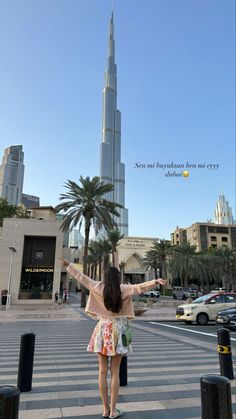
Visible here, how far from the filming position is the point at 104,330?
394 cm

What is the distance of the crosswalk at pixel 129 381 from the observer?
435 cm

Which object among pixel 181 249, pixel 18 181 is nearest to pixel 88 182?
pixel 181 249

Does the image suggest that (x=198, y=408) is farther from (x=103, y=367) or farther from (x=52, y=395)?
(x=52, y=395)

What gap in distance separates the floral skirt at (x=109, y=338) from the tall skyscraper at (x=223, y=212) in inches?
7309

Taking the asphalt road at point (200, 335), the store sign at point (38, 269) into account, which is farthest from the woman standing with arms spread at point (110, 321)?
the store sign at point (38, 269)

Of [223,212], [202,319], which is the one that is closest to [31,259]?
[202,319]

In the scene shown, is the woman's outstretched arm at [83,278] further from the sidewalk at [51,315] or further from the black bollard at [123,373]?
the sidewalk at [51,315]

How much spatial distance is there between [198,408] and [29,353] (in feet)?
8.87

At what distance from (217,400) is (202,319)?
1639 centimetres

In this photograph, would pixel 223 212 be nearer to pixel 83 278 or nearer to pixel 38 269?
pixel 38 269

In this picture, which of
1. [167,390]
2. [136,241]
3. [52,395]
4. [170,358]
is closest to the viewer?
[52,395]

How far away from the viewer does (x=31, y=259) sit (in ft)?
116

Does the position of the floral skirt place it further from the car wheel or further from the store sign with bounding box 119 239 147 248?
the store sign with bounding box 119 239 147 248

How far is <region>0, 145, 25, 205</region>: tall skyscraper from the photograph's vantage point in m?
114
